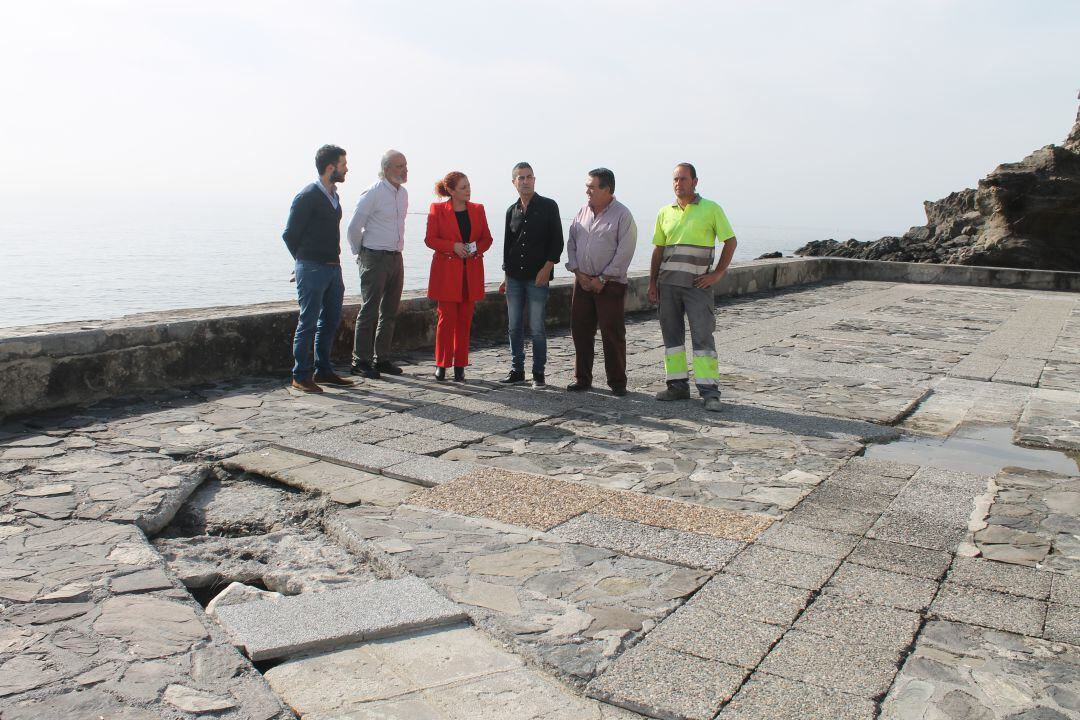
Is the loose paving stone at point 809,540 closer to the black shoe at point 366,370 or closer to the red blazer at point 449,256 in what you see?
the red blazer at point 449,256

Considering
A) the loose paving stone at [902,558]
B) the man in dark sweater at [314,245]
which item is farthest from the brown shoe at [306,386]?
the loose paving stone at [902,558]

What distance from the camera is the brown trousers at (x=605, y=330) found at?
23.4 ft

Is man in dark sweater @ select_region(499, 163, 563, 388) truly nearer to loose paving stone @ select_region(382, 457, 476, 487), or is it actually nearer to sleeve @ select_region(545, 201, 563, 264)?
sleeve @ select_region(545, 201, 563, 264)

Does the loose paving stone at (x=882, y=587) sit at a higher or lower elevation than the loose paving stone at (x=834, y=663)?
higher

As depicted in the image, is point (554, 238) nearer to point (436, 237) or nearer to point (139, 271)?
→ point (436, 237)

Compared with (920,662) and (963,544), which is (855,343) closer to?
(963,544)

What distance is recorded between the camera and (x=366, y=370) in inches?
302

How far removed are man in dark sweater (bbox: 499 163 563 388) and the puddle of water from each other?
269cm

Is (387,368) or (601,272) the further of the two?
(387,368)

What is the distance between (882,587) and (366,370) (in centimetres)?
493

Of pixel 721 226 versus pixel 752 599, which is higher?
pixel 721 226

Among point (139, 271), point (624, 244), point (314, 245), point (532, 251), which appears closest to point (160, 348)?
point (314, 245)

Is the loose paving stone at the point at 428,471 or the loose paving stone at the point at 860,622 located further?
the loose paving stone at the point at 428,471

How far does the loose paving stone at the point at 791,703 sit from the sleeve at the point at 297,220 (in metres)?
4.96
